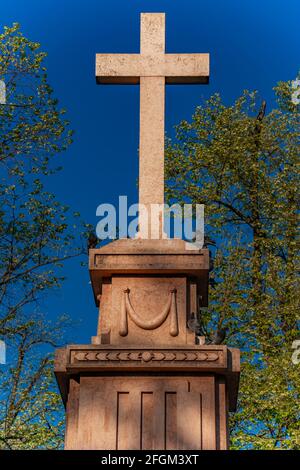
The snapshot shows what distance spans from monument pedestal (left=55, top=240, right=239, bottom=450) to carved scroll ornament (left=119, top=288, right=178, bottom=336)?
0.03ft

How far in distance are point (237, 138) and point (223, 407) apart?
1623 centimetres

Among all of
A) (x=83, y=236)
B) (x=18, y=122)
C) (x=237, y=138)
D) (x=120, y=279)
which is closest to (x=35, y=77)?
(x=18, y=122)

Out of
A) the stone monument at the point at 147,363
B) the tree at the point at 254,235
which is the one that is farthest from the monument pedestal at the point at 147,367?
the tree at the point at 254,235

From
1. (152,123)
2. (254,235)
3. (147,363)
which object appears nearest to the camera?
(147,363)

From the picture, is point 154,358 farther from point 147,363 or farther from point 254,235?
point 254,235

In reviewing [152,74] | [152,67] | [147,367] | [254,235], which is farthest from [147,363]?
[254,235]

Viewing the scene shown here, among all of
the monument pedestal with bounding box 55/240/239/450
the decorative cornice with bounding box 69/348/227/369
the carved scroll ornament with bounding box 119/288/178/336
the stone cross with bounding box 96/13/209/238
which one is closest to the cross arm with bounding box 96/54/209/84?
the stone cross with bounding box 96/13/209/238

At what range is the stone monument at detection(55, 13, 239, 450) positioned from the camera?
927cm

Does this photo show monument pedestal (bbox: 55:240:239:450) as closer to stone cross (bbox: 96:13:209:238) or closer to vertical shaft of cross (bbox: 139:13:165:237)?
vertical shaft of cross (bbox: 139:13:165:237)

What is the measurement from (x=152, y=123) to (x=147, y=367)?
3052 millimetres

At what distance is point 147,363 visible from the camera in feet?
30.7

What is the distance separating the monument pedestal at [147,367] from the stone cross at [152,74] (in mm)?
1405

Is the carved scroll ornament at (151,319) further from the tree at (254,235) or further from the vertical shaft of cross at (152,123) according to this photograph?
the tree at (254,235)

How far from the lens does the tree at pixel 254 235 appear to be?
19891 mm
